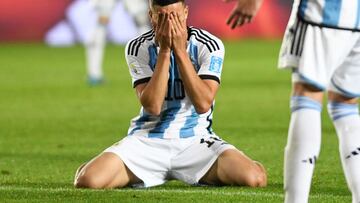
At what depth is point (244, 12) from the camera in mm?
4746

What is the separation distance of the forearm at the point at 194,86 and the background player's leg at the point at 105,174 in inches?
21.5

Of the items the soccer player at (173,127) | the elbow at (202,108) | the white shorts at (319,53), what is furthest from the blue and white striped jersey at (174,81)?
the white shorts at (319,53)

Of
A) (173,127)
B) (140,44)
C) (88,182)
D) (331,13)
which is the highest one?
(331,13)

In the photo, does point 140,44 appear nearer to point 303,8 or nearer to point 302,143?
point 303,8

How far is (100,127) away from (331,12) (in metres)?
5.86

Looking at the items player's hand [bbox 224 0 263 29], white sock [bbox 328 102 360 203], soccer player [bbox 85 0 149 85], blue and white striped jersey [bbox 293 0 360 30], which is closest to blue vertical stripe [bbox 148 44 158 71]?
white sock [bbox 328 102 360 203]

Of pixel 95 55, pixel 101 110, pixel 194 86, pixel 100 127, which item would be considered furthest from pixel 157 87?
pixel 95 55

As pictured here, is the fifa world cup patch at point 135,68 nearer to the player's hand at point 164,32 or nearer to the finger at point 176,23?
the player's hand at point 164,32

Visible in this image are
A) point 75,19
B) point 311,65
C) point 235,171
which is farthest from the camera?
point 75,19

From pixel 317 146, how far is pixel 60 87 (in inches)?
428

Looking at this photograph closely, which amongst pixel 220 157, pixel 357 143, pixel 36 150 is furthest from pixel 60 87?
pixel 357 143

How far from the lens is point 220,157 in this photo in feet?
21.3

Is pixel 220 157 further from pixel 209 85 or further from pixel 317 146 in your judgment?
pixel 317 146

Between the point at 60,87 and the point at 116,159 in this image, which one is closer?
the point at 116,159
